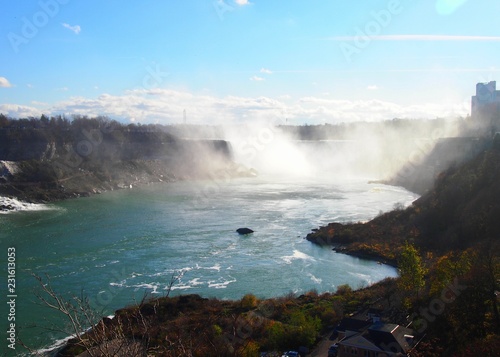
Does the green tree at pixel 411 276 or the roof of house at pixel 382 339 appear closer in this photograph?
the roof of house at pixel 382 339

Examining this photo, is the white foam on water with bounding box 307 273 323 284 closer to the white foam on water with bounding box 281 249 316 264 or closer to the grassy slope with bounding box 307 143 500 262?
the white foam on water with bounding box 281 249 316 264

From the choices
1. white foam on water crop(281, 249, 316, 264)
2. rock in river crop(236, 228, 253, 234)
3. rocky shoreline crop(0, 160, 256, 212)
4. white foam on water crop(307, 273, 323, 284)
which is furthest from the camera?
rocky shoreline crop(0, 160, 256, 212)

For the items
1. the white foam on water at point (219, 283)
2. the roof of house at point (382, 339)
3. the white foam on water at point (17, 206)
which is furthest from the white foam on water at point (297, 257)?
the white foam on water at point (17, 206)

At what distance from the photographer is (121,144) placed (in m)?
36.5

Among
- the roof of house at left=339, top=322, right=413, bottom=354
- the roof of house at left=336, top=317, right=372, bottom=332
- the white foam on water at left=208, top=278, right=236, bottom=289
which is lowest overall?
the white foam on water at left=208, top=278, right=236, bottom=289

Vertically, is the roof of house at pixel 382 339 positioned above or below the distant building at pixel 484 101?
below

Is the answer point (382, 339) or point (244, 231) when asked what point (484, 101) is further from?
point (382, 339)

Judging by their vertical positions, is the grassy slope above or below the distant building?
below

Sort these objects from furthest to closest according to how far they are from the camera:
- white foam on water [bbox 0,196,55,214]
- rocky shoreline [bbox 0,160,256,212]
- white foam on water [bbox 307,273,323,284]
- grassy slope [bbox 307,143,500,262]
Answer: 1. rocky shoreline [bbox 0,160,256,212]
2. white foam on water [bbox 0,196,55,214]
3. grassy slope [bbox 307,143,500,262]
4. white foam on water [bbox 307,273,323,284]

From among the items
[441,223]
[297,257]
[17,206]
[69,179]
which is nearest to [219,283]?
[297,257]

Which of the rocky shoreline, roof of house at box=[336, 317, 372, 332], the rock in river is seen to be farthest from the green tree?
the rocky shoreline

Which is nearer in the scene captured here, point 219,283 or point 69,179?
point 219,283

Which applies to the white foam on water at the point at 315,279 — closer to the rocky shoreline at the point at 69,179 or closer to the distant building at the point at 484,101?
the rocky shoreline at the point at 69,179

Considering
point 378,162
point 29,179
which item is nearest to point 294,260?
point 29,179
